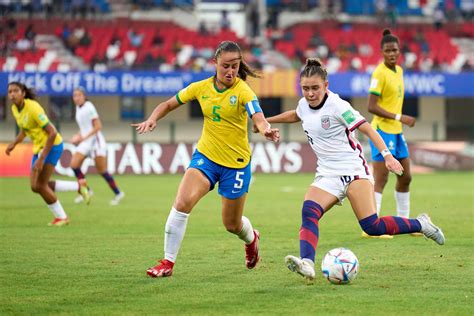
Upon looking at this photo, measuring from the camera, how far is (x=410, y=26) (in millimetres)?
42750

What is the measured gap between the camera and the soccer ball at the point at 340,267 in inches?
358

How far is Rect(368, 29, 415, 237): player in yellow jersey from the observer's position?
1325 centimetres

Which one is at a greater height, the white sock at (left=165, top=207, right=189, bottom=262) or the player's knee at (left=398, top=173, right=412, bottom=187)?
the white sock at (left=165, top=207, right=189, bottom=262)

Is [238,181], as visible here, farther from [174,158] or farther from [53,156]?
[174,158]

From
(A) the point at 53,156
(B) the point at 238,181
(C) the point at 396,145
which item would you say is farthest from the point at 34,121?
(B) the point at 238,181

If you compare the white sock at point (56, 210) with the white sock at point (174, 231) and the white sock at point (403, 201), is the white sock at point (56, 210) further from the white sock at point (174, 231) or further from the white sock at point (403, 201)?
the white sock at point (174, 231)

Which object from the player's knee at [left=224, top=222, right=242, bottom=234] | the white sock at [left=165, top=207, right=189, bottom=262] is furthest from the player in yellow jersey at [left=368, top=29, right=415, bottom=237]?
the white sock at [left=165, top=207, right=189, bottom=262]

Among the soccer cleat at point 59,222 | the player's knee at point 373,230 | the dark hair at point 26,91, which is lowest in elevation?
the soccer cleat at point 59,222

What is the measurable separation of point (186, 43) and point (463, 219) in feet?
77.6

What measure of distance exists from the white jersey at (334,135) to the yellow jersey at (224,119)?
0.61 m

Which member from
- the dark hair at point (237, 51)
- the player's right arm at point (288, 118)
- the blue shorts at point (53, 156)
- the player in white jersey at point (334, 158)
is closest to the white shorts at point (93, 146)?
the blue shorts at point (53, 156)

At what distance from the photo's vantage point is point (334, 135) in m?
9.63

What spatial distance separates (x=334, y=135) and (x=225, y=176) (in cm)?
119

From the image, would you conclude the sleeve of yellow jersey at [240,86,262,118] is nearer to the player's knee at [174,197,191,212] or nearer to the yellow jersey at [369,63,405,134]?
the player's knee at [174,197,191,212]
